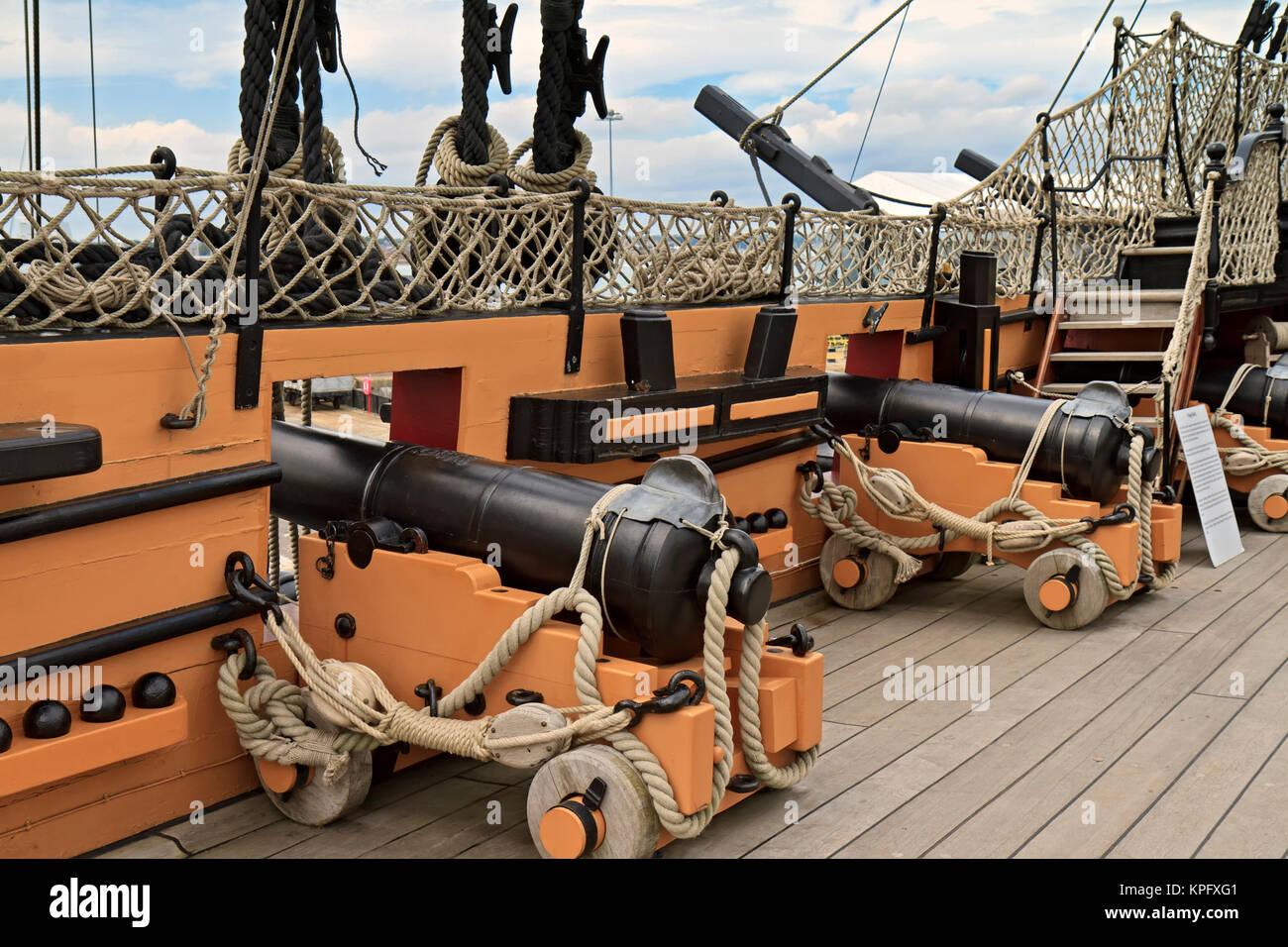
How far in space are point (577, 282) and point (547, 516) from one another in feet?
3.45

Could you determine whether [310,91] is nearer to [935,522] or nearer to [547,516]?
[547,516]

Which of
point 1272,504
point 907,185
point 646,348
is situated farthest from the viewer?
point 907,185

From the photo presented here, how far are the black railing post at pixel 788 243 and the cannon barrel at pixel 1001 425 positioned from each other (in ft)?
1.99

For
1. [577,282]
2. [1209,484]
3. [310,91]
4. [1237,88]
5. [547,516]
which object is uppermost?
[1237,88]

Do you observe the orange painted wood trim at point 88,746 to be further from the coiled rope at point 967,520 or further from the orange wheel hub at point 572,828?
the coiled rope at point 967,520

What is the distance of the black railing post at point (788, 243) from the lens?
15.4 feet

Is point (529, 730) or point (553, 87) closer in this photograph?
point (529, 730)

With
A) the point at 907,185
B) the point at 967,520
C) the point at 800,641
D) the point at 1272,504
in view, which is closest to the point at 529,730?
the point at 800,641

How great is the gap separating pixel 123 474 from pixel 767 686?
136cm

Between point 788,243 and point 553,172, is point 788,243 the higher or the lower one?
the lower one

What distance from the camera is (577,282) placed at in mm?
3713

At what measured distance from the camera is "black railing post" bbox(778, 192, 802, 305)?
15.4 ft

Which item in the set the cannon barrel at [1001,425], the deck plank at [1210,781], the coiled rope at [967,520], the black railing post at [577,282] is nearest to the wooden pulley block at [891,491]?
the coiled rope at [967,520]

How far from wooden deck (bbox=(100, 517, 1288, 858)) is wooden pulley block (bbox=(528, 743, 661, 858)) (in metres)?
0.19
